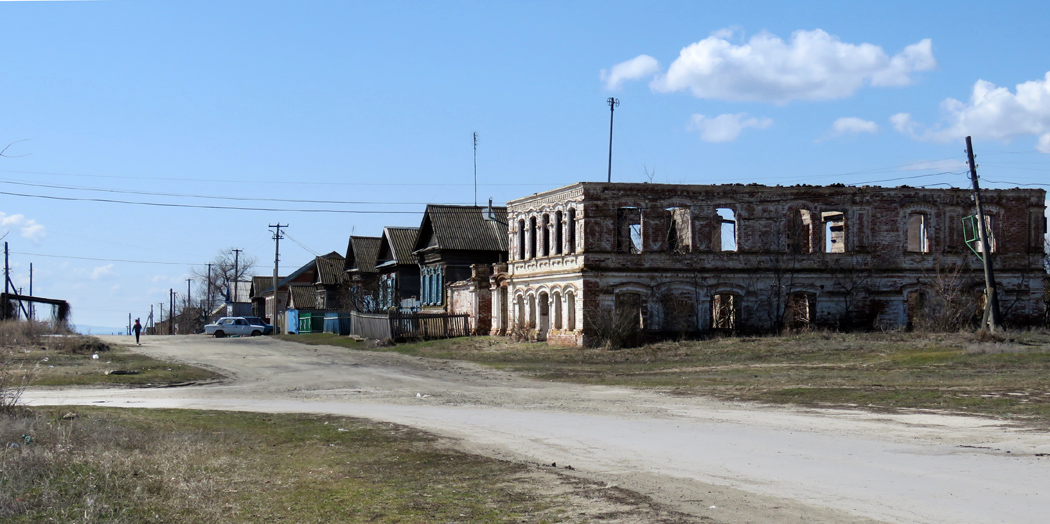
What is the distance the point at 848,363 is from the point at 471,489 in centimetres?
2148

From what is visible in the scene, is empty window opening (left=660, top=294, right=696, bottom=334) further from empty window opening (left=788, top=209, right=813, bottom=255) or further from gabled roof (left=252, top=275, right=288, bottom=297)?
gabled roof (left=252, top=275, right=288, bottom=297)

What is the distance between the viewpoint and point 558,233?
137ft

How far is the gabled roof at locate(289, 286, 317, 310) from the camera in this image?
87.3m

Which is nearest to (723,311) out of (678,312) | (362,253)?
(678,312)

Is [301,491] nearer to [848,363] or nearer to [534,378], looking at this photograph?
[534,378]

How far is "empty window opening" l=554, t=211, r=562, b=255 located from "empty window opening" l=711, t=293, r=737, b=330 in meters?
6.91

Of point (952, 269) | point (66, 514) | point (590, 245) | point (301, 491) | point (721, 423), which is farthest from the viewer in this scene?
point (952, 269)

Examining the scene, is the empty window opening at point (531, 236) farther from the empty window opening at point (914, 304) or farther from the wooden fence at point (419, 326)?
the empty window opening at point (914, 304)

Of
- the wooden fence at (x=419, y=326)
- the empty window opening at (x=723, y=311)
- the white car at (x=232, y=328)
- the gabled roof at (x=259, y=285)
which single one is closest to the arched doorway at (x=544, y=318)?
the wooden fence at (x=419, y=326)

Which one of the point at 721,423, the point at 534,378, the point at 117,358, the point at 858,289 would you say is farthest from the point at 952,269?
the point at 117,358

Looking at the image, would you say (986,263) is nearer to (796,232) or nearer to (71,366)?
(796,232)

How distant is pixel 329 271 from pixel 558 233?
44.5m

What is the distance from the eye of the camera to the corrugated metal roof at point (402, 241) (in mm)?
63763

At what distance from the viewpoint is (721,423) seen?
16125 mm
